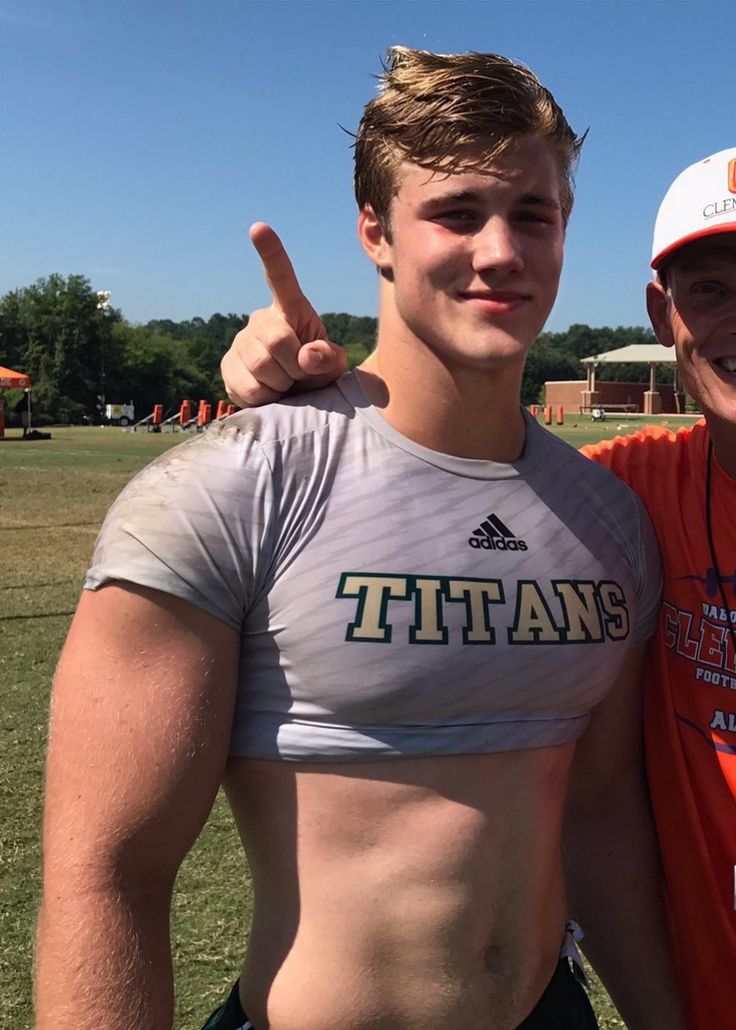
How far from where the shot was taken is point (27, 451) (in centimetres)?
3089

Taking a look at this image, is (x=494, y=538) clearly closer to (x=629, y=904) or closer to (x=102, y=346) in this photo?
(x=629, y=904)

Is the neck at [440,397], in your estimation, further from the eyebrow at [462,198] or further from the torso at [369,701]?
the eyebrow at [462,198]

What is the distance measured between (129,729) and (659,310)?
5.40 ft

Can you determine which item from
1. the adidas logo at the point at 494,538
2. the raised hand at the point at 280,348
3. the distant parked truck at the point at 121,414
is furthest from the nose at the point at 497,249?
the distant parked truck at the point at 121,414

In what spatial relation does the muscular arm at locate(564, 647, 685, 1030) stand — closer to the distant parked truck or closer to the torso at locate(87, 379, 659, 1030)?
the torso at locate(87, 379, 659, 1030)

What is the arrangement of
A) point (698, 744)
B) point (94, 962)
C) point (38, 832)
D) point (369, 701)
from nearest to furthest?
point (94, 962) < point (369, 701) < point (698, 744) < point (38, 832)


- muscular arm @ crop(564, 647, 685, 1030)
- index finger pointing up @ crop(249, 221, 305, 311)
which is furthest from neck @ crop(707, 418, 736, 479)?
index finger pointing up @ crop(249, 221, 305, 311)

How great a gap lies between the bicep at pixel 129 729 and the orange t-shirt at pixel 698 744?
1.10 m

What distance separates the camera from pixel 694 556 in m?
2.30

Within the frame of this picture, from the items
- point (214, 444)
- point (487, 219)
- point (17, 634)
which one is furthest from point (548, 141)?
point (17, 634)

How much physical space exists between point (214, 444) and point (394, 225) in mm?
598

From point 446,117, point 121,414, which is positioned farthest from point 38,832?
point 121,414

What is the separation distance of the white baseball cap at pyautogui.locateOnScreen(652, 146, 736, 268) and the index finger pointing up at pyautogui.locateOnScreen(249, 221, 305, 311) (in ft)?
2.92

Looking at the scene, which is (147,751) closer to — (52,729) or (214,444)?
(52,729)
